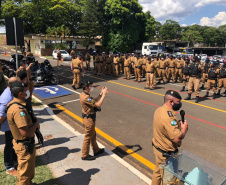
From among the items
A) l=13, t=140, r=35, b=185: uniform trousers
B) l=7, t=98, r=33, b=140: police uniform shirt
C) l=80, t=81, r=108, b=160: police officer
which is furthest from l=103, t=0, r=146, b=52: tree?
l=13, t=140, r=35, b=185: uniform trousers

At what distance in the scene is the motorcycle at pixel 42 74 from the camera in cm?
1167

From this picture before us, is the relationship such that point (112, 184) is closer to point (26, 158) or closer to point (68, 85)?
point (26, 158)

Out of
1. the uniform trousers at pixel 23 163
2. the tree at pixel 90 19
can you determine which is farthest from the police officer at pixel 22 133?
the tree at pixel 90 19

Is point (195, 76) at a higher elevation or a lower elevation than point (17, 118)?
higher

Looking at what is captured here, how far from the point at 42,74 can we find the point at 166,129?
34.0ft

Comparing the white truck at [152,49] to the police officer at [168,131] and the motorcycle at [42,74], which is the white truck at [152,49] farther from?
the police officer at [168,131]

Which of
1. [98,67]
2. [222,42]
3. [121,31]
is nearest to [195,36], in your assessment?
[222,42]

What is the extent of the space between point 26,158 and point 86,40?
122 feet

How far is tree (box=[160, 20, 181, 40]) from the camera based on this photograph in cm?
6569

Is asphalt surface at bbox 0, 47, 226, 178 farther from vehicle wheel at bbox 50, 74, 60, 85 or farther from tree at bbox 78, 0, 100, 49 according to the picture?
tree at bbox 78, 0, 100, 49

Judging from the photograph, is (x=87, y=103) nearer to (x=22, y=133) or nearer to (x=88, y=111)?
(x=88, y=111)

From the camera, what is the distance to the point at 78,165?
410 cm

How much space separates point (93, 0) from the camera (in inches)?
1364

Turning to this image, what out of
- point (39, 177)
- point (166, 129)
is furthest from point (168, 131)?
point (39, 177)
